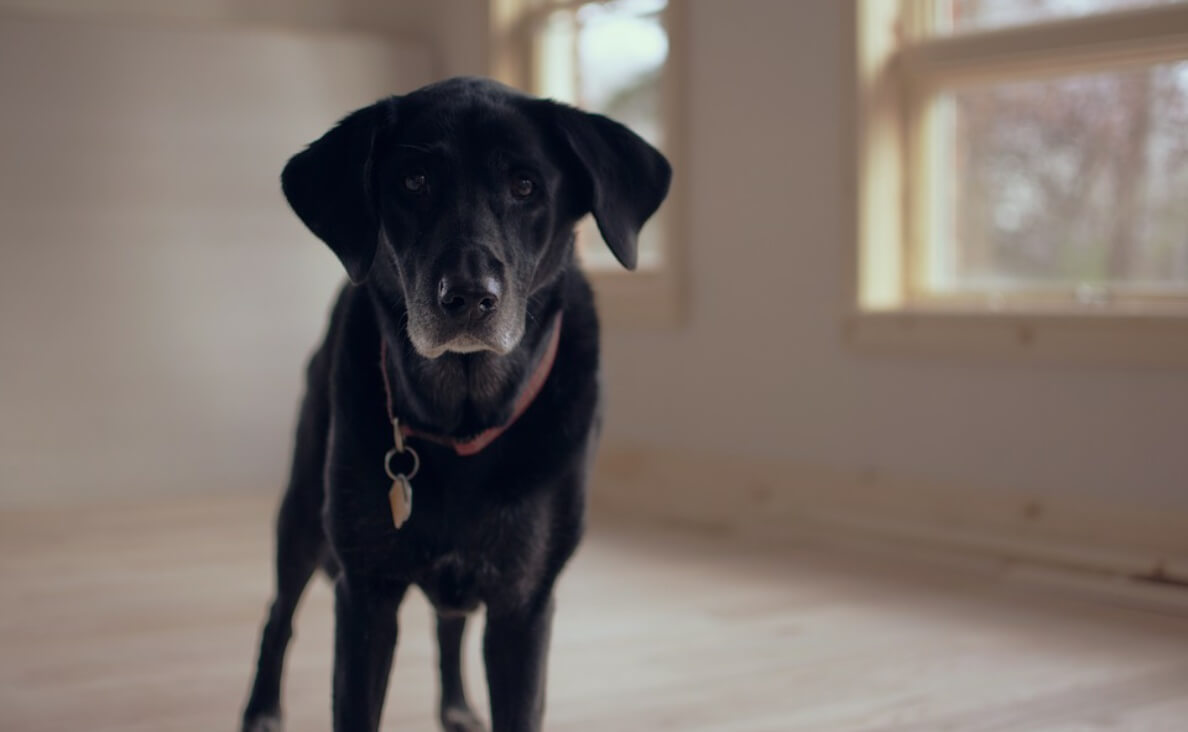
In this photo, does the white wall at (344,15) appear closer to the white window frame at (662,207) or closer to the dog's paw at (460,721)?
the white window frame at (662,207)

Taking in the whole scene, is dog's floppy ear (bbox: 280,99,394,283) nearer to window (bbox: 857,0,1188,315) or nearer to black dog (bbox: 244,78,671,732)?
black dog (bbox: 244,78,671,732)

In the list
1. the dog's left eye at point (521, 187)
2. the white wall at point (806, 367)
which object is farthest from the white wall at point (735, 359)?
the dog's left eye at point (521, 187)

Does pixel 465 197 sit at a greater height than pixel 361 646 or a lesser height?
greater

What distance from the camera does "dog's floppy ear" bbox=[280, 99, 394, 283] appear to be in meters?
1.65

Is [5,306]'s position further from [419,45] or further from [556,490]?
[556,490]

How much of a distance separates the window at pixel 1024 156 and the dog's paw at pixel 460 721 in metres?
1.73

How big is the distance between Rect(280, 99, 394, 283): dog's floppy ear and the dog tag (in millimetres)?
251

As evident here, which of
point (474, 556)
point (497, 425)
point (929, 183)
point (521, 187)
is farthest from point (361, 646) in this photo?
point (929, 183)

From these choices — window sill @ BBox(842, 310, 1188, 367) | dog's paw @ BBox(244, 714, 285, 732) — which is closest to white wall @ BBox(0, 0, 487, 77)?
window sill @ BBox(842, 310, 1188, 367)

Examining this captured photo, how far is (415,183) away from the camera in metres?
1.62

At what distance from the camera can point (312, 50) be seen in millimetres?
5238

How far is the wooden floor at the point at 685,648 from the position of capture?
2375mm

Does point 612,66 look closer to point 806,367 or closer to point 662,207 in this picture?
point 662,207

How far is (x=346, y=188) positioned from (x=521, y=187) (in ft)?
0.69
